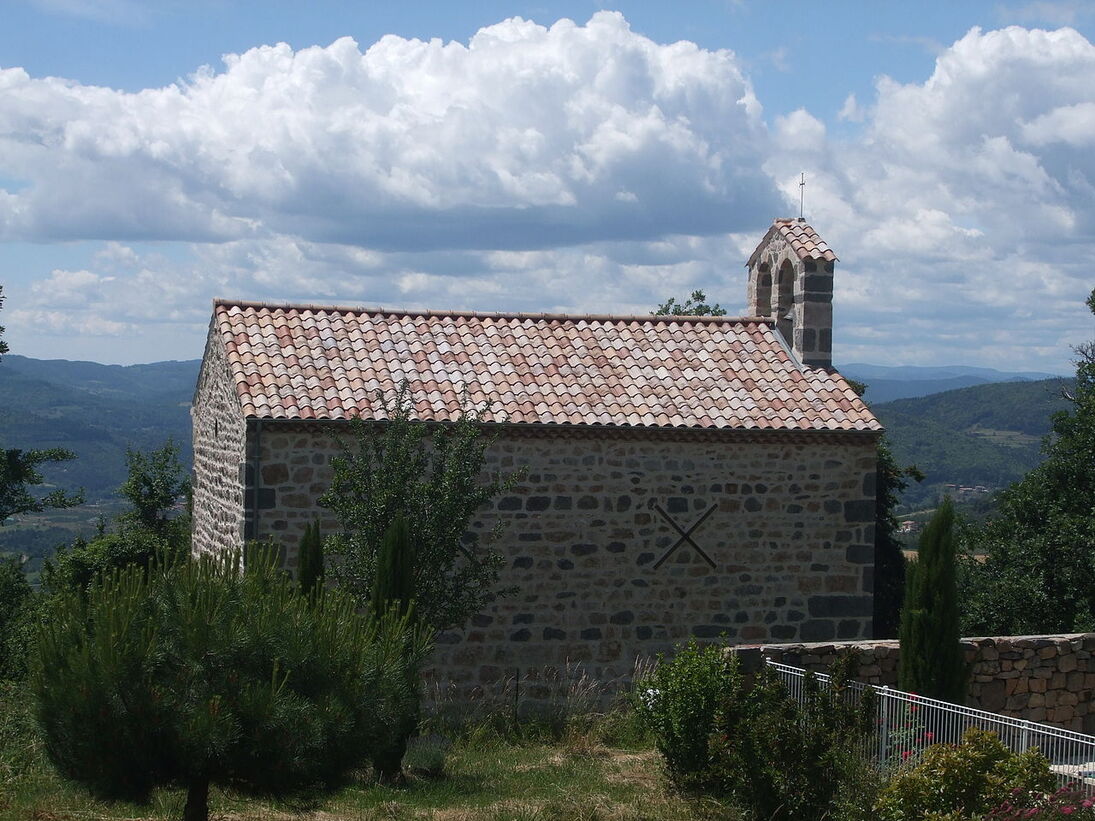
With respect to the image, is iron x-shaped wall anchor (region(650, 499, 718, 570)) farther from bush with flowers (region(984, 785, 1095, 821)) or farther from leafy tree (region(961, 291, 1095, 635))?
bush with flowers (region(984, 785, 1095, 821))

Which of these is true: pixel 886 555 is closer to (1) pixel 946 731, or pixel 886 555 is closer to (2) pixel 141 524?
(2) pixel 141 524

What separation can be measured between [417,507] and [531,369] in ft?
11.0

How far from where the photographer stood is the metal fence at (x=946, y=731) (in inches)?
312

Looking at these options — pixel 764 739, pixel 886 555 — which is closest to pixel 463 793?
pixel 764 739

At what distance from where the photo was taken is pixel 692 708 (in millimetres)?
9609

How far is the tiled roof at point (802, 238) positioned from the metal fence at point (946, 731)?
25.4 ft

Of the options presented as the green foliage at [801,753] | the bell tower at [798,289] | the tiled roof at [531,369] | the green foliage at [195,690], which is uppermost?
the bell tower at [798,289]

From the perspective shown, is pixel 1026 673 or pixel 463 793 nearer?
pixel 463 793

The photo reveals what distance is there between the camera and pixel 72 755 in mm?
6949

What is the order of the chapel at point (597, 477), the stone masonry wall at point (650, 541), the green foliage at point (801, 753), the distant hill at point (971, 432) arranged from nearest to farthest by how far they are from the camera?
the green foliage at point (801, 753), the chapel at point (597, 477), the stone masonry wall at point (650, 541), the distant hill at point (971, 432)

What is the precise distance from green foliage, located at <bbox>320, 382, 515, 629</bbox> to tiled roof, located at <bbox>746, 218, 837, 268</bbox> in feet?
19.9

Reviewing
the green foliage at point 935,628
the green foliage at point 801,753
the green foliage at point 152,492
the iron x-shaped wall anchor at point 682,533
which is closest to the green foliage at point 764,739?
the green foliage at point 801,753

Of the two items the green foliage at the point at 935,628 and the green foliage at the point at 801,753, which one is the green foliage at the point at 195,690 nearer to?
the green foliage at the point at 801,753

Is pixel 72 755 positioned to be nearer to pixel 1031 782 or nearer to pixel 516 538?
pixel 1031 782
